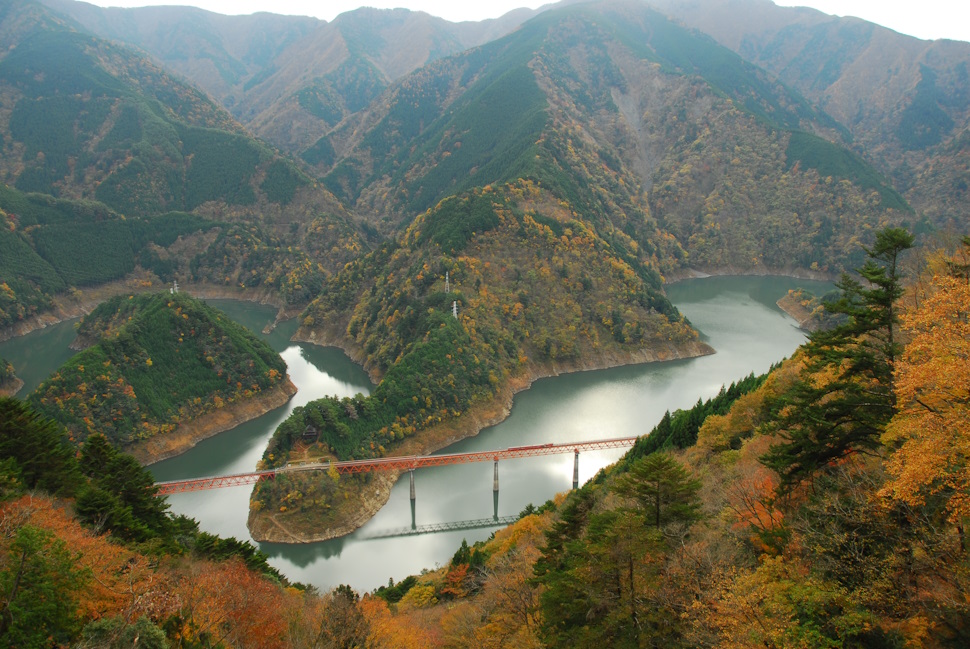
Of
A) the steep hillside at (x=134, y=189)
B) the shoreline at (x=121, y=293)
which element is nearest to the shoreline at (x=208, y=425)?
the shoreline at (x=121, y=293)

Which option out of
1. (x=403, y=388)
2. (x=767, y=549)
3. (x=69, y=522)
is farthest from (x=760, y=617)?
(x=403, y=388)

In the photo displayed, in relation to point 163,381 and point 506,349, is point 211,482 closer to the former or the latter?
point 163,381

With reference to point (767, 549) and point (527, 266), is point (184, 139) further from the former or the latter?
point (767, 549)

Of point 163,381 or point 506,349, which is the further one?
point 506,349

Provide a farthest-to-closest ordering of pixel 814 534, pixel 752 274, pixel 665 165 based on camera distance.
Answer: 1. pixel 665 165
2. pixel 752 274
3. pixel 814 534

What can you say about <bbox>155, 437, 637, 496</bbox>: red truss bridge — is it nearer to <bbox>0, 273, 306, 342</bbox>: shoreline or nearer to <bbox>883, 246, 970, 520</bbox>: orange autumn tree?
<bbox>883, 246, 970, 520</bbox>: orange autumn tree

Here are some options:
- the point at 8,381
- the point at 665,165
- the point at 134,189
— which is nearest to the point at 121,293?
the point at 134,189
